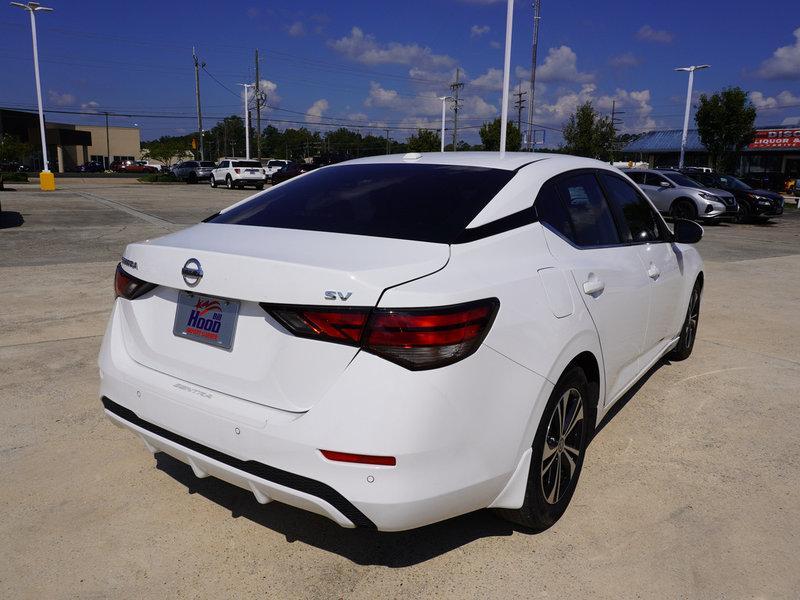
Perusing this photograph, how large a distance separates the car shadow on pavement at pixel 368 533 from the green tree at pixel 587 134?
4865 centimetres

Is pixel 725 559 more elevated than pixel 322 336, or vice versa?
pixel 322 336

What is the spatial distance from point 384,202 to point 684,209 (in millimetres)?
18616

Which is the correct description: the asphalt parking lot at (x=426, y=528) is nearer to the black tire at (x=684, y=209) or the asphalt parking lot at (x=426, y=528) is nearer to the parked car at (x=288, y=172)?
the black tire at (x=684, y=209)

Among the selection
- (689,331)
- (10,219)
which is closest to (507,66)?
(10,219)

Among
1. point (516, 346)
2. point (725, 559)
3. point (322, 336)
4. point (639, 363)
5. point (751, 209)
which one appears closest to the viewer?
point (322, 336)

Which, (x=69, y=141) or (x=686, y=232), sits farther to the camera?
(x=69, y=141)

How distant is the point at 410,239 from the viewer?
2.46 meters

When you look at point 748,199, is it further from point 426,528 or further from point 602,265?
point 426,528

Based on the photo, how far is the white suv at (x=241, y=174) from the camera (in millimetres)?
34281

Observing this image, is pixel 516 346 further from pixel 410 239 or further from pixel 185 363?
pixel 185 363

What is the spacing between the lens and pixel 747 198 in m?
20.9

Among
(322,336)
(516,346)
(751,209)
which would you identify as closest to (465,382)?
(516,346)

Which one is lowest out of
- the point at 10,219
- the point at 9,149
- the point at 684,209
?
Answer: the point at 10,219

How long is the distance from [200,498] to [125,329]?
0.92m
